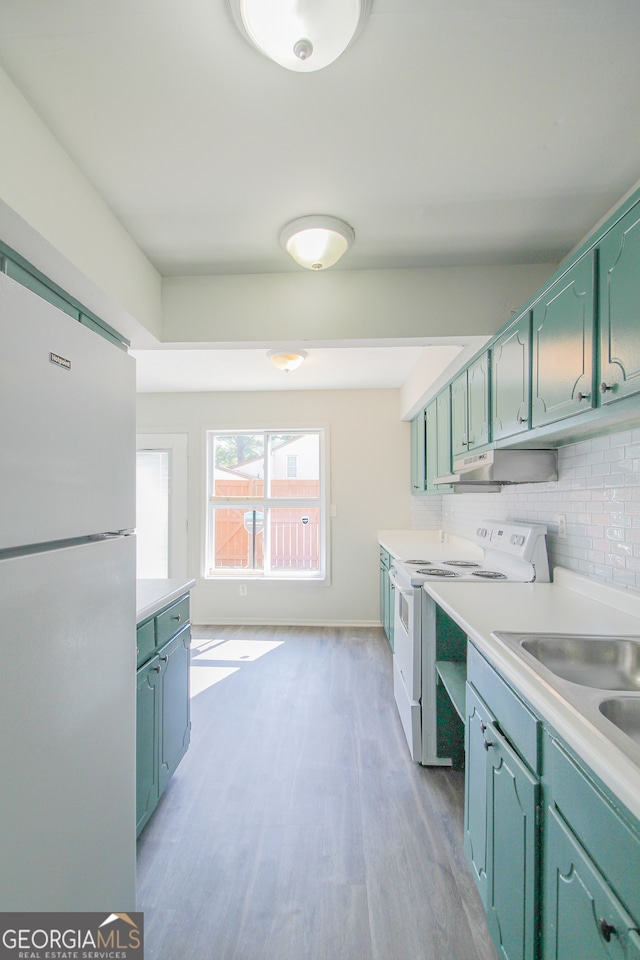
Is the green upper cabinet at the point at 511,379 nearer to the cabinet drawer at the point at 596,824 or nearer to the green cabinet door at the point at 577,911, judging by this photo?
the cabinet drawer at the point at 596,824

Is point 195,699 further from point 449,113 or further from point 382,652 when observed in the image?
point 449,113

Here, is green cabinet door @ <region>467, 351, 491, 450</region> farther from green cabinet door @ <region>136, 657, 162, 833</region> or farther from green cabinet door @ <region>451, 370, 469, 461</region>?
green cabinet door @ <region>136, 657, 162, 833</region>

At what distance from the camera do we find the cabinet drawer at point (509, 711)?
3.57 feet

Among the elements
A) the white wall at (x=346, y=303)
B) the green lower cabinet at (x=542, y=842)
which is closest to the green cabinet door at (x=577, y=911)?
the green lower cabinet at (x=542, y=842)

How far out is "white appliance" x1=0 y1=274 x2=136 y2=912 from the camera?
82 cm

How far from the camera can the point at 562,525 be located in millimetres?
2201

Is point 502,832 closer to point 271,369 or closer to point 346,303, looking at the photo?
point 346,303

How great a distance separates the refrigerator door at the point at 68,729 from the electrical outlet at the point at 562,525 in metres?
1.91

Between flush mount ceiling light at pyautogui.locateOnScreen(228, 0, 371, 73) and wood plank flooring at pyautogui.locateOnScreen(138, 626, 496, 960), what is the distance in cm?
247

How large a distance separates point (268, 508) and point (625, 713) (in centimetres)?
416

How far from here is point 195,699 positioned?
310 cm

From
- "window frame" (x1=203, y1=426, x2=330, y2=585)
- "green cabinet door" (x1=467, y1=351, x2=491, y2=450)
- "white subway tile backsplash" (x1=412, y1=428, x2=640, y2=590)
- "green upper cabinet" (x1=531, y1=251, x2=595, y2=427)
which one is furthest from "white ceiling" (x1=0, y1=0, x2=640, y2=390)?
"window frame" (x1=203, y1=426, x2=330, y2=585)

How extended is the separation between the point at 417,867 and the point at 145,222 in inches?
108

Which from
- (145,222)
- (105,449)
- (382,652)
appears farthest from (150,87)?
(382,652)
